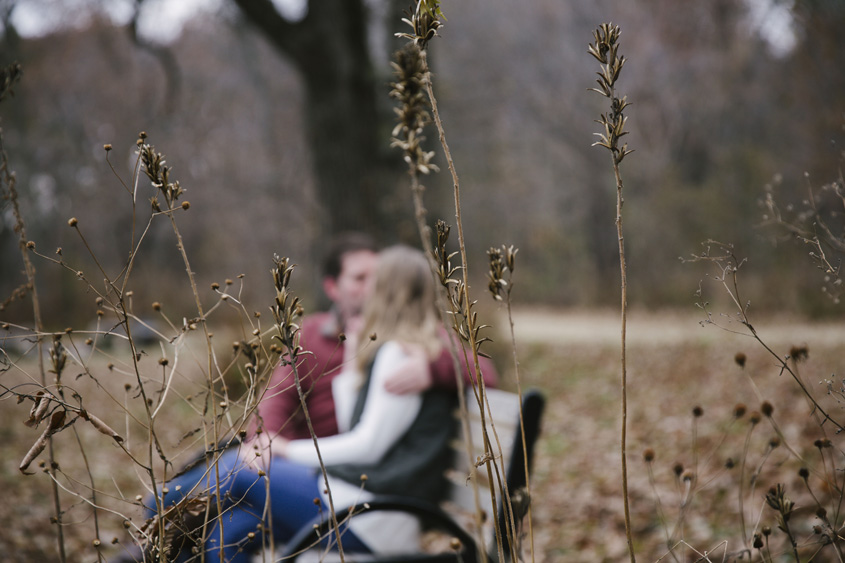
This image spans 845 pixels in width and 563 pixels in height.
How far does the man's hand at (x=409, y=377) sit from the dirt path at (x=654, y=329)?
17.8 ft

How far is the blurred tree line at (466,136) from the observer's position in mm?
6293

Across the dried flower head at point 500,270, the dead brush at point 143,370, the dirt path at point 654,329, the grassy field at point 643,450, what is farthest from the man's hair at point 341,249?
the dirt path at point 654,329

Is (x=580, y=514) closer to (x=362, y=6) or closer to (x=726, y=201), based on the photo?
(x=362, y=6)

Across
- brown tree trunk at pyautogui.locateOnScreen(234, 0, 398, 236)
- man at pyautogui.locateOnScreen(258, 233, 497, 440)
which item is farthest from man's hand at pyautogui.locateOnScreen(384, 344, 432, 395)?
brown tree trunk at pyautogui.locateOnScreen(234, 0, 398, 236)

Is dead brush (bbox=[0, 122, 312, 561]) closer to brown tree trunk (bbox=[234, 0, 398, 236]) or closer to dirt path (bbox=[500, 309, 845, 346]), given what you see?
brown tree trunk (bbox=[234, 0, 398, 236])

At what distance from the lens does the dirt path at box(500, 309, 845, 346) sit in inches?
359

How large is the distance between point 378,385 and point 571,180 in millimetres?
21217

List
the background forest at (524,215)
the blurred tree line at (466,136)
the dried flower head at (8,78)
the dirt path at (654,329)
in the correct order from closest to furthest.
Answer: the dried flower head at (8,78) < the background forest at (524,215) < the blurred tree line at (466,136) < the dirt path at (654,329)

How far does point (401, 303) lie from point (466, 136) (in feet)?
71.4

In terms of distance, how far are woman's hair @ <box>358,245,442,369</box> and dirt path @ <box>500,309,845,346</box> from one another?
515 cm

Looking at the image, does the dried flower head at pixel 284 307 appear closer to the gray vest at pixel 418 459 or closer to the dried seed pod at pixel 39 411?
the dried seed pod at pixel 39 411

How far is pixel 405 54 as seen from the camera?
120cm

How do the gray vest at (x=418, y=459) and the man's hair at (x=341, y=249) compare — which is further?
the man's hair at (x=341, y=249)

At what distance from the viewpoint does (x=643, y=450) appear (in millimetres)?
5348
